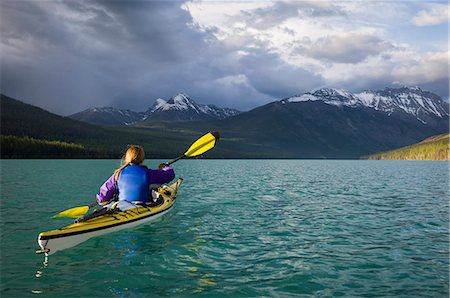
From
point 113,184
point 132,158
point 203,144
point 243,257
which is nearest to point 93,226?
point 113,184

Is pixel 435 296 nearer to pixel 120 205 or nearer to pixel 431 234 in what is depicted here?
pixel 431 234

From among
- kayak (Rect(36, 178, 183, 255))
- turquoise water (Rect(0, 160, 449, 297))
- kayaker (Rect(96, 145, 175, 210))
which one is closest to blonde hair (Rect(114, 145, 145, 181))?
kayaker (Rect(96, 145, 175, 210))

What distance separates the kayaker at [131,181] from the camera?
13703 mm

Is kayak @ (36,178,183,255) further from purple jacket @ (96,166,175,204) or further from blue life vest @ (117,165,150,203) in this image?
purple jacket @ (96,166,175,204)

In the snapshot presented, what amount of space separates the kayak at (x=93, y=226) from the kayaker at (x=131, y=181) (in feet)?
1.50

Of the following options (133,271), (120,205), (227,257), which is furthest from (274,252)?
(120,205)

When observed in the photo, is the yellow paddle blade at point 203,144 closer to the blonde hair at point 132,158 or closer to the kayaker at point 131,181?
the kayaker at point 131,181

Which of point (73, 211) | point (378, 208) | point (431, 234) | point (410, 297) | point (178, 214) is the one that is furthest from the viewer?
point (378, 208)

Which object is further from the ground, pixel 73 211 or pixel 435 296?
pixel 73 211

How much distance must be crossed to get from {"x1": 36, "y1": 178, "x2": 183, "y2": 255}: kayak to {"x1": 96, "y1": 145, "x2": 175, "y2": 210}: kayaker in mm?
458

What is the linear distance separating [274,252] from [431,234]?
790cm

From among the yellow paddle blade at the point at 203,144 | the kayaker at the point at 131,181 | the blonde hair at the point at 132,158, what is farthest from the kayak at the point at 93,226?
the yellow paddle blade at the point at 203,144

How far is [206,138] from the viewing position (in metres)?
22.5

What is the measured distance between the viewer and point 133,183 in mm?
13898
